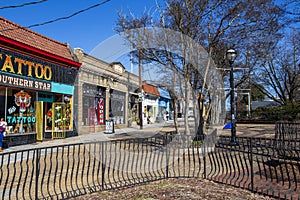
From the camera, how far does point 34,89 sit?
13.8 m

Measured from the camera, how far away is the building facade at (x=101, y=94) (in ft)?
60.4

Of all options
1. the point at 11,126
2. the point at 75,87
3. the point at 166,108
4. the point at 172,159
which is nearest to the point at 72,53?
the point at 75,87

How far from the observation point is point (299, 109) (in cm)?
2733

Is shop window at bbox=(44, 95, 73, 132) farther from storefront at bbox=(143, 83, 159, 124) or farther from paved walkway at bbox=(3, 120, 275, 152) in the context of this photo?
storefront at bbox=(143, 83, 159, 124)

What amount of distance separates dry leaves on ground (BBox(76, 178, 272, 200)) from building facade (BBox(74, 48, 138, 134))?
12976 mm

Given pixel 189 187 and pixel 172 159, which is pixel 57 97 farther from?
pixel 189 187

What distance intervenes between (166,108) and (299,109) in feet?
71.4

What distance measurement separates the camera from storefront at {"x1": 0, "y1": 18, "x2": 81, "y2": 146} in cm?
1234

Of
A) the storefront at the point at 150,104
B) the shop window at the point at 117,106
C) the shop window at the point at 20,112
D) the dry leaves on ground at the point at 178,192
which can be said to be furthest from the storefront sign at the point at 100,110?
the dry leaves on ground at the point at 178,192

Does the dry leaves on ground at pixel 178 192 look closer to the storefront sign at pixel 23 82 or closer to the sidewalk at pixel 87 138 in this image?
the sidewalk at pixel 87 138

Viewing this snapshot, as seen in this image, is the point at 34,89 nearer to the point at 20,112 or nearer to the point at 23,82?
the point at 23,82

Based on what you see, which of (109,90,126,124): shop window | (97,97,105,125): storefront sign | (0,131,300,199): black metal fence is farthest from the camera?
(109,90,126,124): shop window

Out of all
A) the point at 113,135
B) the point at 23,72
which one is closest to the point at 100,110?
the point at 113,135

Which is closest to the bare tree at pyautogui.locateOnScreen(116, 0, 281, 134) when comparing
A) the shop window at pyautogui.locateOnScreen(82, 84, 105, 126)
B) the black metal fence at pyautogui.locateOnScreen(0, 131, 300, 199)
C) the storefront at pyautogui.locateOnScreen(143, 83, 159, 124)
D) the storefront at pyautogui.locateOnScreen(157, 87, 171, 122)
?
the black metal fence at pyautogui.locateOnScreen(0, 131, 300, 199)
